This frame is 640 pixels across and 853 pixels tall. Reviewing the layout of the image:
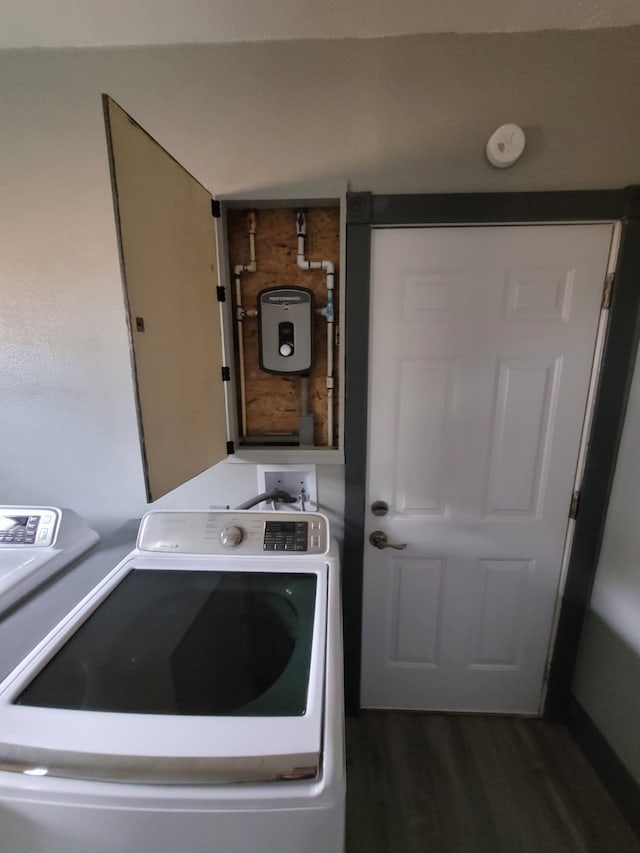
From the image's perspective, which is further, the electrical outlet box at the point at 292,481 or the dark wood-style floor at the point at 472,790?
the electrical outlet box at the point at 292,481

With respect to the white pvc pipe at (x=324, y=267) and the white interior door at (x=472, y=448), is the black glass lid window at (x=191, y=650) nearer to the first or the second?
the white interior door at (x=472, y=448)

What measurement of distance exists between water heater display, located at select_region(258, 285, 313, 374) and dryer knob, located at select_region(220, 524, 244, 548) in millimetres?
603

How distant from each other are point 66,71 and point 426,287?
1484mm

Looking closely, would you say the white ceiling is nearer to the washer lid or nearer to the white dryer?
the white dryer

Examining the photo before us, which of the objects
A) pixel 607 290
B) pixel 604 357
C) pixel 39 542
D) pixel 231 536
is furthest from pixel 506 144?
pixel 39 542

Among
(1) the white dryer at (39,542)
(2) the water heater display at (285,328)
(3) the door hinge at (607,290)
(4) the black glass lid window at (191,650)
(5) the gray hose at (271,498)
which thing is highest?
(3) the door hinge at (607,290)

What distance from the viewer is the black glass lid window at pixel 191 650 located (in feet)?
2.24

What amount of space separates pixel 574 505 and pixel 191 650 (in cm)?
147

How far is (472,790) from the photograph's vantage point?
4.18 ft

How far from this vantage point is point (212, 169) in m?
1.22

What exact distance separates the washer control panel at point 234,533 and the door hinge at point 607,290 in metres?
1.28

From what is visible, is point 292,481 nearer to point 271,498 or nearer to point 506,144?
point 271,498

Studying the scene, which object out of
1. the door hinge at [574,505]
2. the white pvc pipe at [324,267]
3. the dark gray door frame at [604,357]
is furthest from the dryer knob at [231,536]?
the door hinge at [574,505]

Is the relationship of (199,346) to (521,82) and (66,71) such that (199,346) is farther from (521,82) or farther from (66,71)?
(521,82)
